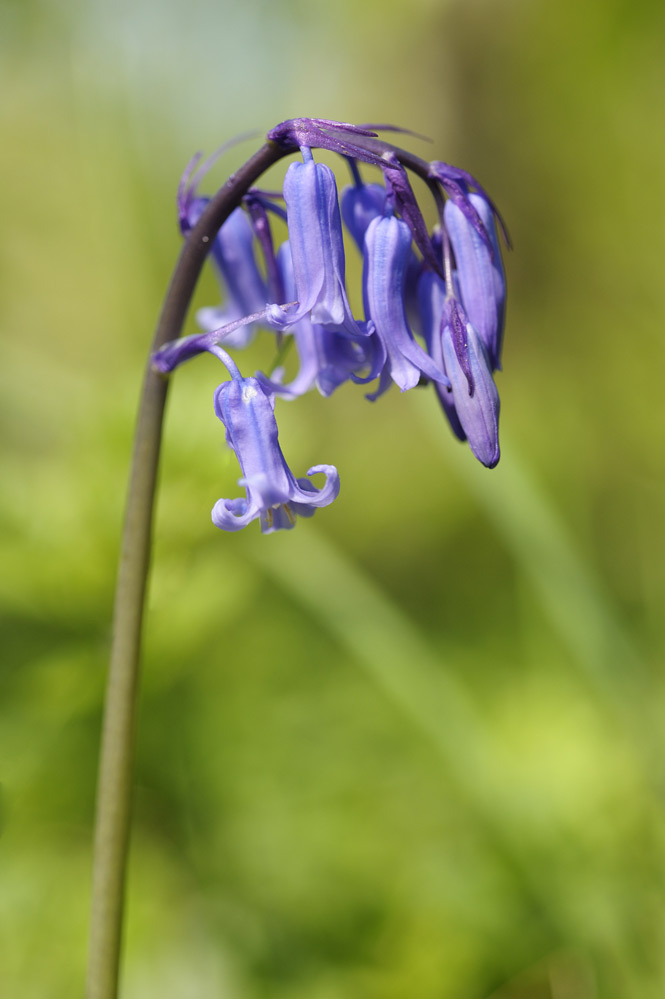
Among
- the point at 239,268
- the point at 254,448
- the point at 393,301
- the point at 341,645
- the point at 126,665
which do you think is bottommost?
the point at 126,665

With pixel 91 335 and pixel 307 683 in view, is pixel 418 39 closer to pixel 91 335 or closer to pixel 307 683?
pixel 91 335

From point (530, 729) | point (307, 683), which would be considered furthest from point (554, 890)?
point (307, 683)

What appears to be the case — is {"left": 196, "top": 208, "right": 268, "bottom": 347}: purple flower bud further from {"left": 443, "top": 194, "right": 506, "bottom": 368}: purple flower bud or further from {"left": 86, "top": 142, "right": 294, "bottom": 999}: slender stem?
{"left": 443, "top": 194, "right": 506, "bottom": 368}: purple flower bud

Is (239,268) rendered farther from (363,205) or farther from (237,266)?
(363,205)

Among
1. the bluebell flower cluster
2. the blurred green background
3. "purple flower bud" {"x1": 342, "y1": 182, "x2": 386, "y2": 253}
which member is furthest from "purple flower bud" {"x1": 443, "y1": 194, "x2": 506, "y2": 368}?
the blurred green background

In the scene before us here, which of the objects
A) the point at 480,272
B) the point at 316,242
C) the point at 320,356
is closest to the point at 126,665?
the point at 320,356

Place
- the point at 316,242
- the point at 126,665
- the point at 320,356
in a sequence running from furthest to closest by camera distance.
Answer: the point at 320,356
the point at 126,665
the point at 316,242

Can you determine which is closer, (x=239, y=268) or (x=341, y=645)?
(x=239, y=268)

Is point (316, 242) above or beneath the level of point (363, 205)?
beneath
